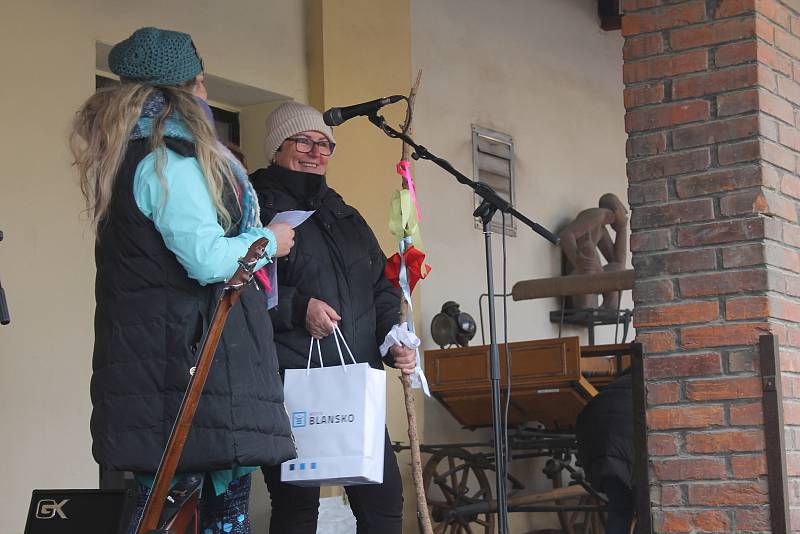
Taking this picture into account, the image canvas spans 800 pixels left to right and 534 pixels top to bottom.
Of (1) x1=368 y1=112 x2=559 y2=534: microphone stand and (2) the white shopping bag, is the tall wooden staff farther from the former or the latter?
(2) the white shopping bag

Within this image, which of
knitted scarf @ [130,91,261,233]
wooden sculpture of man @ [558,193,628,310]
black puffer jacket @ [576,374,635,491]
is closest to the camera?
knitted scarf @ [130,91,261,233]

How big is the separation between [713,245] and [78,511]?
78.3 inches

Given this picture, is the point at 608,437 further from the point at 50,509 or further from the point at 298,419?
the point at 50,509

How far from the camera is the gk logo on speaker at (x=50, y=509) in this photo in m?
2.83

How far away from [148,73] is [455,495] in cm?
424

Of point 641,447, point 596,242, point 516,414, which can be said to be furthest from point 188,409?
point 596,242

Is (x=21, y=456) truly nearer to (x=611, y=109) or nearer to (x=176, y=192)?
(x=176, y=192)

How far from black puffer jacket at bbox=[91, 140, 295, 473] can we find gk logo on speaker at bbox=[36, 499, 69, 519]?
0.38 m

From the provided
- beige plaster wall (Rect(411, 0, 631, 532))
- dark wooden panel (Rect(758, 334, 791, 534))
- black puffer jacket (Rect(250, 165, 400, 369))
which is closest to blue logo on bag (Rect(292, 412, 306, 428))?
A: black puffer jacket (Rect(250, 165, 400, 369))

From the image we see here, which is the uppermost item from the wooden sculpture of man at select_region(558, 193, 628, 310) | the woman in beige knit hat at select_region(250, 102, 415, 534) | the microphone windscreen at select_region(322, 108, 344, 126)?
the wooden sculpture of man at select_region(558, 193, 628, 310)

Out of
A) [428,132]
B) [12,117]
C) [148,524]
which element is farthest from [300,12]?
[148,524]

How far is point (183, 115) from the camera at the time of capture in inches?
103

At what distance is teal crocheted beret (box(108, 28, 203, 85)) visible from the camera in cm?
264

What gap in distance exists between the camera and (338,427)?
3055 millimetres
